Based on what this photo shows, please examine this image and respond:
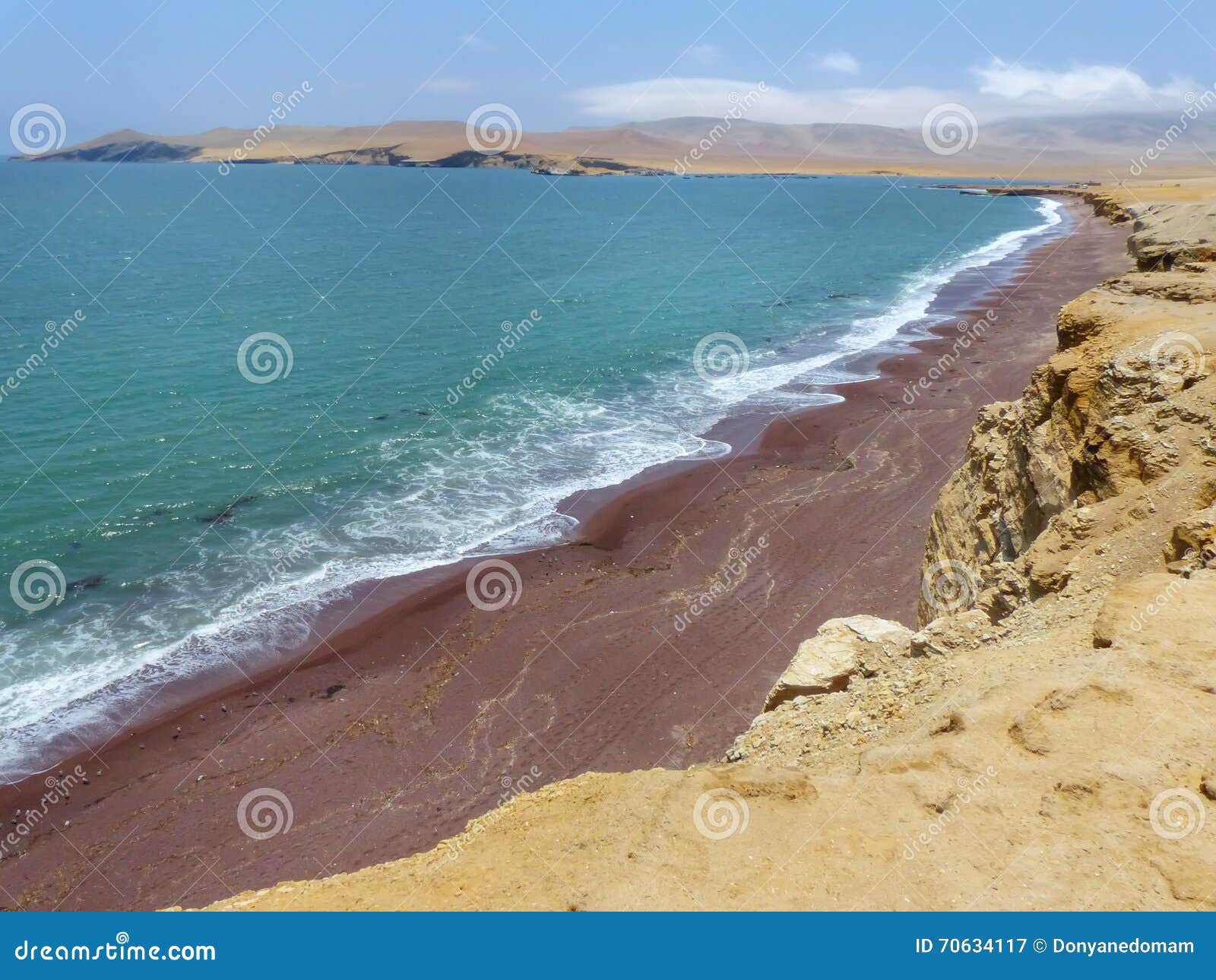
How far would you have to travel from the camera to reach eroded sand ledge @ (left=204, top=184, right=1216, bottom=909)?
504cm

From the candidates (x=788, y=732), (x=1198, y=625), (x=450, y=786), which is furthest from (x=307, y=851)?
(x=1198, y=625)

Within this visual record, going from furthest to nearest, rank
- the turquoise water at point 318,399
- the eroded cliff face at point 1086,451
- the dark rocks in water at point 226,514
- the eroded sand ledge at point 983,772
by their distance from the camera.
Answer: the dark rocks in water at point 226,514 < the turquoise water at point 318,399 < the eroded cliff face at point 1086,451 < the eroded sand ledge at point 983,772

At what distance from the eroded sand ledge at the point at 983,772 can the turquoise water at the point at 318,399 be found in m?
11.7

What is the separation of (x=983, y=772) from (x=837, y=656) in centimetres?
298

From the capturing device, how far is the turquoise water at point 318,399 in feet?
55.0

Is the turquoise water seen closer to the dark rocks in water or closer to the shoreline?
the dark rocks in water

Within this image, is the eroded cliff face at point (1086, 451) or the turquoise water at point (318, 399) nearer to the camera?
the eroded cliff face at point (1086, 451)

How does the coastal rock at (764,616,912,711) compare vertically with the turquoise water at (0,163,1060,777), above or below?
below

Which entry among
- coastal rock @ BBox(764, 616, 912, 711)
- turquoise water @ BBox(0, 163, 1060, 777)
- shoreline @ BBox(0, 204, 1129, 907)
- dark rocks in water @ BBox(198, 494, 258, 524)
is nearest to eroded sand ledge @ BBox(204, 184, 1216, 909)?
coastal rock @ BBox(764, 616, 912, 711)

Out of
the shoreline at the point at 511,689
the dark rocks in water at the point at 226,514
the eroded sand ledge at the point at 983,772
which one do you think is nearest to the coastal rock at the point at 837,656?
the eroded sand ledge at the point at 983,772

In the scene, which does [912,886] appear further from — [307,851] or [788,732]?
[307,851]

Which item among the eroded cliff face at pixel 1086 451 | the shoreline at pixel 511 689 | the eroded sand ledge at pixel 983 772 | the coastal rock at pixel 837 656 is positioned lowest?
the shoreline at pixel 511 689

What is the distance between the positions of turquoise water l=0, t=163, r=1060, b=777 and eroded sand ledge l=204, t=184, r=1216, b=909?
1170 centimetres

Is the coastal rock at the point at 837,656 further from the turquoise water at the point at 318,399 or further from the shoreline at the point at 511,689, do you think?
the turquoise water at the point at 318,399
